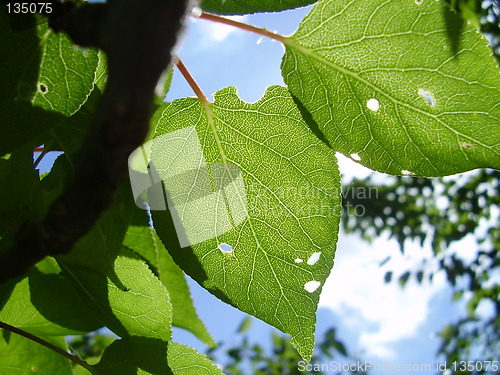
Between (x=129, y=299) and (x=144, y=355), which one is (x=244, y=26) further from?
(x=144, y=355)

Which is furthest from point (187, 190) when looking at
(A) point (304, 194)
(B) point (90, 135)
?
(B) point (90, 135)

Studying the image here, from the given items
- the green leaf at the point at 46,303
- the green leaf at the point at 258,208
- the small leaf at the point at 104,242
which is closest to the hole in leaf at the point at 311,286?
the green leaf at the point at 258,208

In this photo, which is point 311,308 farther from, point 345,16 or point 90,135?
point 90,135

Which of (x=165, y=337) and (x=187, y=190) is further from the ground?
(x=187, y=190)

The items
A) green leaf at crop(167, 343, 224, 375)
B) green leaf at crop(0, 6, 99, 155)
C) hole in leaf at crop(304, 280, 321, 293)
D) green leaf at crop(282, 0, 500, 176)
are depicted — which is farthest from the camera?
green leaf at crop(167, 343, 224, 375)

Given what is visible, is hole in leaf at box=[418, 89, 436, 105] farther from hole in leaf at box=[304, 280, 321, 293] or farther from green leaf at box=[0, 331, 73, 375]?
green leaf at box=[0, 331, 73, 375]

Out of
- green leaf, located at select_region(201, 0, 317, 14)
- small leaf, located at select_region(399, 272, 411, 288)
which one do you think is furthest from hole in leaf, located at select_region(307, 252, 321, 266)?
small leaf, located at select_region(399, 272, 411, 288)
